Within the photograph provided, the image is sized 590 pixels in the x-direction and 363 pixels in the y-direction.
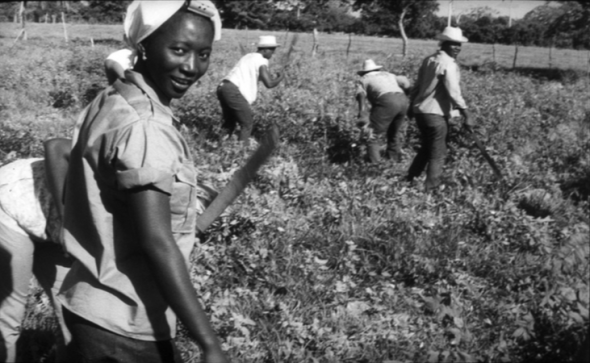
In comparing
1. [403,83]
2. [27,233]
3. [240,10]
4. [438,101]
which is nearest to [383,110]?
[403,83]

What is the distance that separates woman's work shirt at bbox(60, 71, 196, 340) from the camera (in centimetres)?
146

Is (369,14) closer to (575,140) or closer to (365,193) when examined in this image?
(575,140)

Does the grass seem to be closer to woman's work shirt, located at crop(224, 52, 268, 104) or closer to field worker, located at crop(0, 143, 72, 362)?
woman's work shirt, located at crop(224, 52, 268, 104)

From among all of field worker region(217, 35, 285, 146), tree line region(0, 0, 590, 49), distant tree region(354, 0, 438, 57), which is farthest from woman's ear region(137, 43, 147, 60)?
distant tree region(354, 0, 438, 57)

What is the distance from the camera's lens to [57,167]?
6.86ft

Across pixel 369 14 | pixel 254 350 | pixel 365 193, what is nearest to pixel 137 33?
pixel 254 350

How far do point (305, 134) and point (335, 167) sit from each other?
40.1 inches

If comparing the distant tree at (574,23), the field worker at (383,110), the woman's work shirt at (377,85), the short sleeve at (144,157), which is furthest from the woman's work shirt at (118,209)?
the distant tree at (574,23)

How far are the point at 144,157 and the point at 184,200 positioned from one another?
0.64 ft

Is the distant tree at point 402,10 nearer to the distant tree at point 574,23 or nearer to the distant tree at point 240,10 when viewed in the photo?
the distant tree at point 574,23

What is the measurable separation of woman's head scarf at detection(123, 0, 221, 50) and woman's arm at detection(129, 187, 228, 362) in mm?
404

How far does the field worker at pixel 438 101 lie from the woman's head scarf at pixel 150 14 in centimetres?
446

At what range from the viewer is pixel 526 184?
5.68 meters

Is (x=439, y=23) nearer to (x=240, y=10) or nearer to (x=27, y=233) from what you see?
(x=240, y=10)
